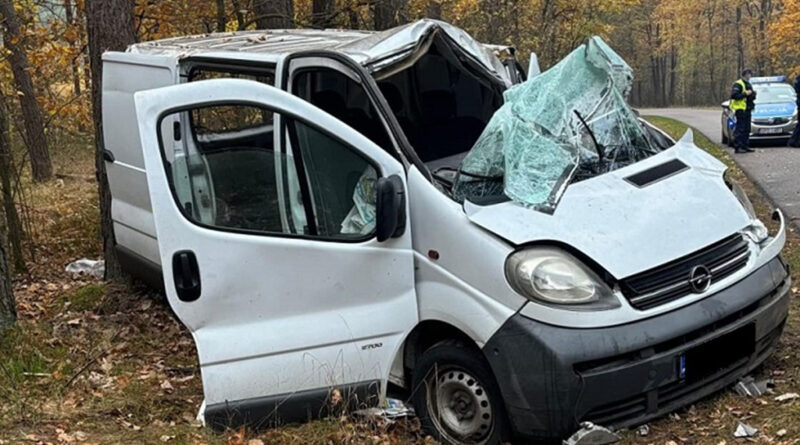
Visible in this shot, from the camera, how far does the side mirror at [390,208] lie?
12.4ft

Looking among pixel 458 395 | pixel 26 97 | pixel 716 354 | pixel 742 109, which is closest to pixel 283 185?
pixel 458 395

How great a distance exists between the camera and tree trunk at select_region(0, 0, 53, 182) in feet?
36.3

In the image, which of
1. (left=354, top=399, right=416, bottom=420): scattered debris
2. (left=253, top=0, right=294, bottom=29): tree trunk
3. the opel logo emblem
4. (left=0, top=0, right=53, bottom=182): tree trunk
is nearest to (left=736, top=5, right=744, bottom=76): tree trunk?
(left=0, top=0, right=53, bottom=182): tree trunk

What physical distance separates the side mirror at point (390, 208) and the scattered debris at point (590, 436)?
1260 mm

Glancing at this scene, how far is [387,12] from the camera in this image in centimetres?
1170

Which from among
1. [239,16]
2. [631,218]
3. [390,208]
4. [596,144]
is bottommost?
[631,218]

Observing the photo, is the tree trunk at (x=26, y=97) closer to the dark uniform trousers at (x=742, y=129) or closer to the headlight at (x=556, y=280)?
the headlight at (x=556, y=280)

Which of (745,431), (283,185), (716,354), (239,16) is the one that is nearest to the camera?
(745,431)

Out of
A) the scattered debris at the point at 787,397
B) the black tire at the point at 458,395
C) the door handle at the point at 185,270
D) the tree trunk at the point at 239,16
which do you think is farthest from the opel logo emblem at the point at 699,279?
the tree trunk at the point at 239,16

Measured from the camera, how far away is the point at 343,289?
4027 mm

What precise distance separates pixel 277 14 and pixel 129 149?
449 centimetres

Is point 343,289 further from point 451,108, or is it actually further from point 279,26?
point 279,26

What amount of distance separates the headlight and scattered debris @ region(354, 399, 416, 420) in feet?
3.43

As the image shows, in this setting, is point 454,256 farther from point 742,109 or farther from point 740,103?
point 740,103
